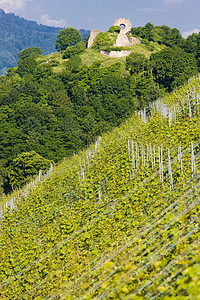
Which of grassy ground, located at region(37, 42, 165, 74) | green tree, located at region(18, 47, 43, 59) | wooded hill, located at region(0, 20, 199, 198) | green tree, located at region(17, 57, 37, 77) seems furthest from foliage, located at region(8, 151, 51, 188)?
green tree, located at region(18, 47, 43, 59)

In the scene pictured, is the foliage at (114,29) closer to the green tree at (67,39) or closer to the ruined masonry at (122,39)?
the ruined masonry at (122,39)

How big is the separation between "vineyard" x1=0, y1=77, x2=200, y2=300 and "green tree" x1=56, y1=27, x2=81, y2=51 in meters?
81.1

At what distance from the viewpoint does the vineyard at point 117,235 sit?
4.18 m

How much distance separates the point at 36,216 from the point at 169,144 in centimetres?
480

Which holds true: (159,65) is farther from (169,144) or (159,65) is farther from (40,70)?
(169,144)

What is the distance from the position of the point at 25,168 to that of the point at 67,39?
206 ft

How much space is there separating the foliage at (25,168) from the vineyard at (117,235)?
2056 centimetres

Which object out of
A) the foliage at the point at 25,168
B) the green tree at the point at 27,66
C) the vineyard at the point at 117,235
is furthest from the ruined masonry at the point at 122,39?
the vineyard at the point at 117,235

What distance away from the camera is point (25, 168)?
1355 inches

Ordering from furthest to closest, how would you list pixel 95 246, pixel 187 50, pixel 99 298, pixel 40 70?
pixel 40 70, pixel 187 50, pixel 95 246, pixel 99 298

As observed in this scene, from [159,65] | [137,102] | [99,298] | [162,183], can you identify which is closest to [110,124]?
[137,102]

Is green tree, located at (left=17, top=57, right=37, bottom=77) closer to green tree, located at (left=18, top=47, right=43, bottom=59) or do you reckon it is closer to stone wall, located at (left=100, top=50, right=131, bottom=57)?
green tree, located at (left=18, top=47, right=43, bottom=59)

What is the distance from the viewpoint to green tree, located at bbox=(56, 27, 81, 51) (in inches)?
3506

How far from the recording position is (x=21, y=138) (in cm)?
4519
